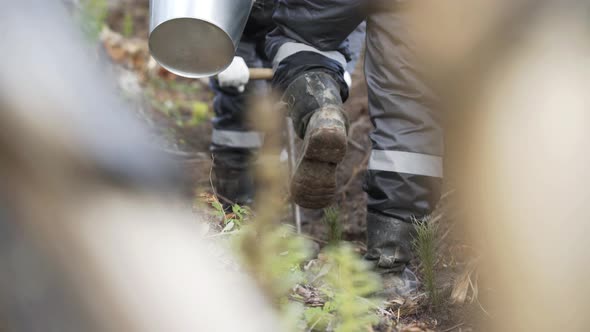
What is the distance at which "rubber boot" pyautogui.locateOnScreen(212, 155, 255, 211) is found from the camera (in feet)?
10.6

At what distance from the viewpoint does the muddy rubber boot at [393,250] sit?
209 centimetres

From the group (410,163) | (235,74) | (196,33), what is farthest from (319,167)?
(235,74)

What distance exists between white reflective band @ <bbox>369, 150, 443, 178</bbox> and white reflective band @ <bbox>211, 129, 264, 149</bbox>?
1.22 m

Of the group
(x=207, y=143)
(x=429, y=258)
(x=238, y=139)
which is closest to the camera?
(x=429, y=258)

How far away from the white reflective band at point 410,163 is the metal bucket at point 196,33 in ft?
1.94

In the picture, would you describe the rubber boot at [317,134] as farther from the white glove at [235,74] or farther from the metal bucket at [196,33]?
the white glove at [235,74]

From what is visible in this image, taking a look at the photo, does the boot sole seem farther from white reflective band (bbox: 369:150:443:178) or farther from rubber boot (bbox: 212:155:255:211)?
rubber boot (bbox: 212:155:255:211)

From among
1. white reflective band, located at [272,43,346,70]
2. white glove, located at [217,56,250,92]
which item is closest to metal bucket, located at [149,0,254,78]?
white reflective band, located at [272,43,346,70]

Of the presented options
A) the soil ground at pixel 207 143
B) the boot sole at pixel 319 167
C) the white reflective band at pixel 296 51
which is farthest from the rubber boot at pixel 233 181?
the boot sole at pixel 319 167

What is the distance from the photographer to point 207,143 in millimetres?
3994

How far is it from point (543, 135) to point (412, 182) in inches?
25.9

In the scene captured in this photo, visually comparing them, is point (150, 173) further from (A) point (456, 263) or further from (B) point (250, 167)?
(B) point (250, 167)

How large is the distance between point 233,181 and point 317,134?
1.34 meters

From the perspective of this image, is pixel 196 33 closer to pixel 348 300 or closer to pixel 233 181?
pixel 348 300
